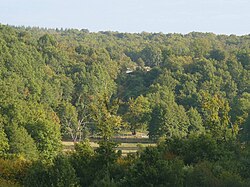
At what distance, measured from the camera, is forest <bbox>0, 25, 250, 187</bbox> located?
1115 inches

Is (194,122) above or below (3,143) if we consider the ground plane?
above

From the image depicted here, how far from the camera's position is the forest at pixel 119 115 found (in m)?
28.3

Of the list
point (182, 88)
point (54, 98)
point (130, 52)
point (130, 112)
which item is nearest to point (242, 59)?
point (182, 88)

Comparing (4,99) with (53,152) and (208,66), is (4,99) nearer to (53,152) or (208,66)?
(53,152)

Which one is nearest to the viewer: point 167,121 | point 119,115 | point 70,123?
point 167,121

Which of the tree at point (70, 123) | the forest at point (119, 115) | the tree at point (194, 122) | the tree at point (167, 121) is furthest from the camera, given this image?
the tree at point (70, 123)

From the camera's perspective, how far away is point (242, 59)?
330ft

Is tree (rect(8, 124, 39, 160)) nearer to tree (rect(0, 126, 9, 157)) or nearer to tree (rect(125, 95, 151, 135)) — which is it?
tree (rect(0, 126, 9, 157))

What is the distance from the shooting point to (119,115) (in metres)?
88.2

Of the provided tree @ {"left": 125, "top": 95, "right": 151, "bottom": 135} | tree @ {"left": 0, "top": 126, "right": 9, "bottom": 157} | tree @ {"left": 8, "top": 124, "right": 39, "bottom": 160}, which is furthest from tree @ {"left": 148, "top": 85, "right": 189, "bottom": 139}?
tree @ {"left": 0, "top": 126, "right": 9, "bottom": 157}

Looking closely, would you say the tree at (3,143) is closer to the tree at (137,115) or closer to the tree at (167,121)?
the tree at (167,121)

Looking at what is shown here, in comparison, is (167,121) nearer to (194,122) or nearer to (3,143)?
(194,122)

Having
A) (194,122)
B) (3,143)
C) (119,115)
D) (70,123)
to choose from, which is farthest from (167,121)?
(3,143)

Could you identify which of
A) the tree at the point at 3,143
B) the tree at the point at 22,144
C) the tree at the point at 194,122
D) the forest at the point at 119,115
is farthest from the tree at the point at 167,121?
the tree at the point at 3,143
